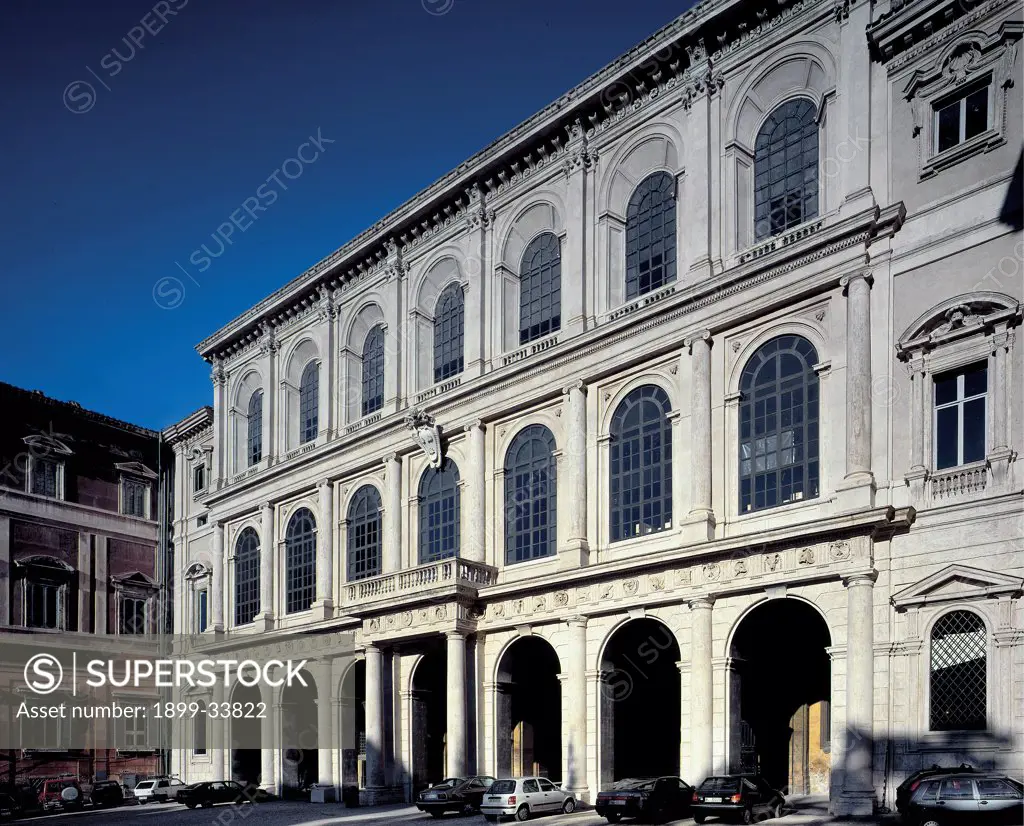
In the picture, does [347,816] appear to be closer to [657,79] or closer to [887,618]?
[887,618]

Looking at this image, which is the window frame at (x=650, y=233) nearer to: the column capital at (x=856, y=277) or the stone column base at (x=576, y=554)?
the column capital at (x=856, y=277)

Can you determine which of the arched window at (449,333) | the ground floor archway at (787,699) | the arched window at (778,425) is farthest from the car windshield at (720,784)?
the arched window at (449,333)

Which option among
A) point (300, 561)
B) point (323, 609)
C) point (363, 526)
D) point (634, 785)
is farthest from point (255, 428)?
point (634, 785)

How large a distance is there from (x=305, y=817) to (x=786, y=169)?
2257 centimetres

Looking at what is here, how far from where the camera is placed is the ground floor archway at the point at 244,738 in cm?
4625

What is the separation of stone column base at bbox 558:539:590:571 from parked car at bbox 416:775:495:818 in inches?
245

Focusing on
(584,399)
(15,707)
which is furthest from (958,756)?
(15,707)

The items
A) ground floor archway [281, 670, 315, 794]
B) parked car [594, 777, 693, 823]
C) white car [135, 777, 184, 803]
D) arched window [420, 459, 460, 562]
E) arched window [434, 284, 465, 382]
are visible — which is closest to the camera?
parked car [594, 777, 693, 823]

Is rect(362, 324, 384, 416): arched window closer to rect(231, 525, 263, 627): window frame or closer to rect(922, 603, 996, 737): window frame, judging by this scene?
rect(231, 525, 263, 627): window frame

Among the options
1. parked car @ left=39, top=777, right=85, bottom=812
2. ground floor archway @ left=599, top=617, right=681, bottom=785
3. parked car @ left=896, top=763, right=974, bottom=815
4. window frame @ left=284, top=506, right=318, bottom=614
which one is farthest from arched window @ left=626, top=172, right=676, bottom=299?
parked car @ left=39, top=777, right=85, bottom=812

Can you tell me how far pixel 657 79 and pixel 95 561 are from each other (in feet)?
118

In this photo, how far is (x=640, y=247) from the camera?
109 feet

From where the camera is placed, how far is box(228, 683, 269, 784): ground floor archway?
4625cm

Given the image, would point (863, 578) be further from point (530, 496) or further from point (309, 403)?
point (309, 403)
